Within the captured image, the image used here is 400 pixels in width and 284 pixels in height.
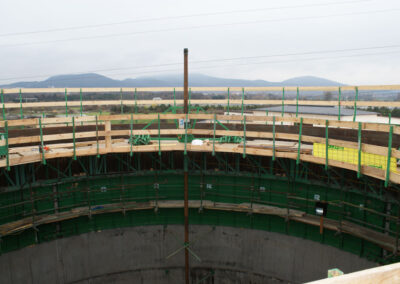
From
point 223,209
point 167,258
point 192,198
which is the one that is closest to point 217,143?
point 223,209

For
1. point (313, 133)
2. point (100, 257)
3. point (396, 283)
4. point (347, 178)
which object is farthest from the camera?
point (100, 257)

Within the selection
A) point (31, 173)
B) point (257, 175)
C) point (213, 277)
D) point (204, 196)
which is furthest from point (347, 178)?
point (31, 173)

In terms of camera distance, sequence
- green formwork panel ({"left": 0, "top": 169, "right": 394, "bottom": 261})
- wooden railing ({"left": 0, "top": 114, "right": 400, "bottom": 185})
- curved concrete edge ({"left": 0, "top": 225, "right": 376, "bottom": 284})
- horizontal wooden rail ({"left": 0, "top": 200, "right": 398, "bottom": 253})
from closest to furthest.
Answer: wooden railing ({"left": 0, "top": 114, "right": 400, "bottom": 185}) < horizontal wooden rail ({"left": 0, "top": 200, "right": 398, "bottom": 253}) < green formwork panel ({"left": 0, "top": 169, "right": 394, "bottom": 261}) < curved concrete edge ({"left": 0, "top": 225, "right": 376, "bottom": 284})

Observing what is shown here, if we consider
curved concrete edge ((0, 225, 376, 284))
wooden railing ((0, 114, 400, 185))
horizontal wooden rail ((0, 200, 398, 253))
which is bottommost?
curved concrete edge ((0, 225, 376, 284))

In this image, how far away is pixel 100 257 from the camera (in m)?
16.2

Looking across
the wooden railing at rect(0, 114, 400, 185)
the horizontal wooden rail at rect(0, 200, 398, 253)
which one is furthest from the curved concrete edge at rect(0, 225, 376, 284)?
the wooden railing at rect(0, 114, 400, 185)

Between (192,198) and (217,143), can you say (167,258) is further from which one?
(217,143)

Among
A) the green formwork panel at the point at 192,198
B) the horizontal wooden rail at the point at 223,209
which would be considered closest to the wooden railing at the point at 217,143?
the green formwork panel at the point at 192,198

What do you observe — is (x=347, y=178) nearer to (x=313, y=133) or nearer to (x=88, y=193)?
(x=313, y=133)

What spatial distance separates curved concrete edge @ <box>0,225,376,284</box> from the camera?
48.3 feet

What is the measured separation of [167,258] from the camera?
1673 cm

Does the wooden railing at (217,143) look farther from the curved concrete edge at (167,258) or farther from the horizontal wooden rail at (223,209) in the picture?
the curved concrete edge at (167,258)

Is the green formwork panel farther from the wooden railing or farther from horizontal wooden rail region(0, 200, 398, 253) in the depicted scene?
the wooden railing

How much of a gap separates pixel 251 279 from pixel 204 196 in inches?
189
